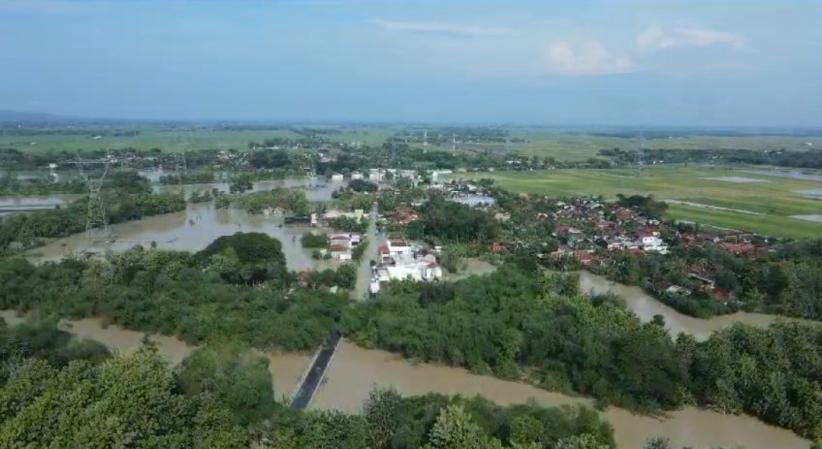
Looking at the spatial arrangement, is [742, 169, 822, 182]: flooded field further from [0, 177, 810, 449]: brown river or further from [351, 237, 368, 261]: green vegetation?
[351, 237, 368, 261]: green vegetation

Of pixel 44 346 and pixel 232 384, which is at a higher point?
pixel 232 384

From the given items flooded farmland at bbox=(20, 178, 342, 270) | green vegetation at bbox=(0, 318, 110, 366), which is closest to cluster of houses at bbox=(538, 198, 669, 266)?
flooded farmland at bbox=(20, 178, 342, 270)

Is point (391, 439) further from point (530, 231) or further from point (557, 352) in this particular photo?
point (530, 231)

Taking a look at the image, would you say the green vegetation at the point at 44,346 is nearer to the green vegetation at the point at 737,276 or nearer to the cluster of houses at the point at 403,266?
the cluster of houses at the point at 403,266

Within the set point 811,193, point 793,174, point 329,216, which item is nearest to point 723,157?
point 793,174

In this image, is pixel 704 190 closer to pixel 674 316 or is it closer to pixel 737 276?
pixel 737 276

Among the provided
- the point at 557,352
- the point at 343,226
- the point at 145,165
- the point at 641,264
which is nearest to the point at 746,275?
the point at 641,264
